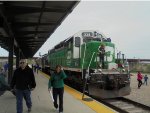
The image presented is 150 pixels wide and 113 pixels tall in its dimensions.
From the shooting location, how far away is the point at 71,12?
1313 cm

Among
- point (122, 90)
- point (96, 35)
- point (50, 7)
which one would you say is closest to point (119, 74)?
point (122, 90)

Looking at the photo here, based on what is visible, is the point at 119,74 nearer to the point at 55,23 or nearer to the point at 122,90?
the point at 122,90

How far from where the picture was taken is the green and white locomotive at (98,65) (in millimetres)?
15141

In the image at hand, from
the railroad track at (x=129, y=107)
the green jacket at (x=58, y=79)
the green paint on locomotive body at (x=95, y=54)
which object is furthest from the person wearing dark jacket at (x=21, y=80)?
the green paint on locomotive body at (x=95, y=54)

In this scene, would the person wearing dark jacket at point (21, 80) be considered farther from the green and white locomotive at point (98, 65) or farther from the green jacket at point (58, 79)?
the green and white locomotive at point (98, 65)

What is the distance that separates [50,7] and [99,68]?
516 cm

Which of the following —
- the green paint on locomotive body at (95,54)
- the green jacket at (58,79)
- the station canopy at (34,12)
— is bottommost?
the green jacket at (58,79)

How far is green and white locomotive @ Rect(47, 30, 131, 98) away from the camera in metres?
15.1

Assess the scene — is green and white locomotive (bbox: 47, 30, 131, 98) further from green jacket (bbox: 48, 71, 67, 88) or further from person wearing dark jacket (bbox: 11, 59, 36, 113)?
person wearing dark jacket (bbox: 11, 59, 36, 113)

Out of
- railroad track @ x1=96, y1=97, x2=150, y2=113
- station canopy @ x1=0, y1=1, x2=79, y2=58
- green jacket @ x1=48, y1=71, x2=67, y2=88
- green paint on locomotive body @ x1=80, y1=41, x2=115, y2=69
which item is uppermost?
station canopy @ x1=0, y1=1, x2=79, y2=58

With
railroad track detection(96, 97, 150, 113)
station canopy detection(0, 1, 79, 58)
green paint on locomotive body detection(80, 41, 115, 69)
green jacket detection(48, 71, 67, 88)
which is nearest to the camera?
green jacket detection(48, 71, 67, 88)

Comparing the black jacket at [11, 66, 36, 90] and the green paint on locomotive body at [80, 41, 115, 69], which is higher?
the green paint on locomotive body at [80, 41, 115, 69]

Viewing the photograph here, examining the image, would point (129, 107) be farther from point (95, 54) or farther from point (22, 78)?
point (22, 78)

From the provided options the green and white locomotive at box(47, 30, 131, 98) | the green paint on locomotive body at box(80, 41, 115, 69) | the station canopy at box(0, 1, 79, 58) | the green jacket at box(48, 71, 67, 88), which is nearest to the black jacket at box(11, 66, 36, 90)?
the green jacket at box(48, 71, 67, 88)
